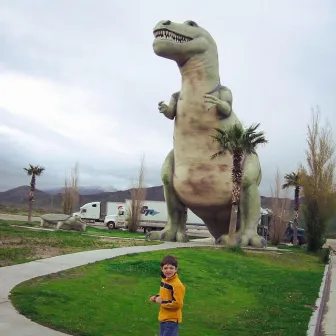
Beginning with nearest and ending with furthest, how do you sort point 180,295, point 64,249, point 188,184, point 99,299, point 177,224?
point 180,295 → point 99,299 → point 64,249 → point 188,184 → point 177,224

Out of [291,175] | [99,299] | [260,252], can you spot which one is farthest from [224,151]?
[291,175]

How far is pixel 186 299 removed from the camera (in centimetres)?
832

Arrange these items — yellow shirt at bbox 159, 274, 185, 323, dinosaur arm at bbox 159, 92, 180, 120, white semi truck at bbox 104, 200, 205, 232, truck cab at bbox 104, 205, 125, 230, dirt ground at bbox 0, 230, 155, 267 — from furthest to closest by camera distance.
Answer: truck cab at bbox 104, 205, 125, 230 → white semi truck at bbox 104, 200, 205, 232 → dinosaur arm at bbox 159, 92, 180, 120 → dirt ground at bbox 0, 230, 155, 267 → yellow shirt at bbox 159, 274, 185, 323

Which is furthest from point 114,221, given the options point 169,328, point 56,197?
point 56,197

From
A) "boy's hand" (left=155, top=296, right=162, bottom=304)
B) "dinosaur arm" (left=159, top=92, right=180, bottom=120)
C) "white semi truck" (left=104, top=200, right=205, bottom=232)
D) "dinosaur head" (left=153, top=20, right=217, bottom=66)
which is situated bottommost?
"boy's hand" (left=155, top=296, right=162, bottom=304)

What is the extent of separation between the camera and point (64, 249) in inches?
514

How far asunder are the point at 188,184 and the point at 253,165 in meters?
2.58

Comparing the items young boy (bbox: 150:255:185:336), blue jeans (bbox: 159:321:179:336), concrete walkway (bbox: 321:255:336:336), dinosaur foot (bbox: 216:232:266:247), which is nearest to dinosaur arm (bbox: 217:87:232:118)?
dinosaur foot (bbox: 216:232:266:247)

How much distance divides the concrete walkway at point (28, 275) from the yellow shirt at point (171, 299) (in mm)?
1568

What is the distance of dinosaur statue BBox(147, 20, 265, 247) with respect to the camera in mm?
17250

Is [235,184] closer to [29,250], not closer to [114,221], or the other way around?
[29,250]

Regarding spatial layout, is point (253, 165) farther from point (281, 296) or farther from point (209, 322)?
point (209, 322)

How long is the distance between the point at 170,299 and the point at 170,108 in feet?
46.7

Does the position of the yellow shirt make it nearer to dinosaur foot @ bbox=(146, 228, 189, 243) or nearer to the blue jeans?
the blue jeans
